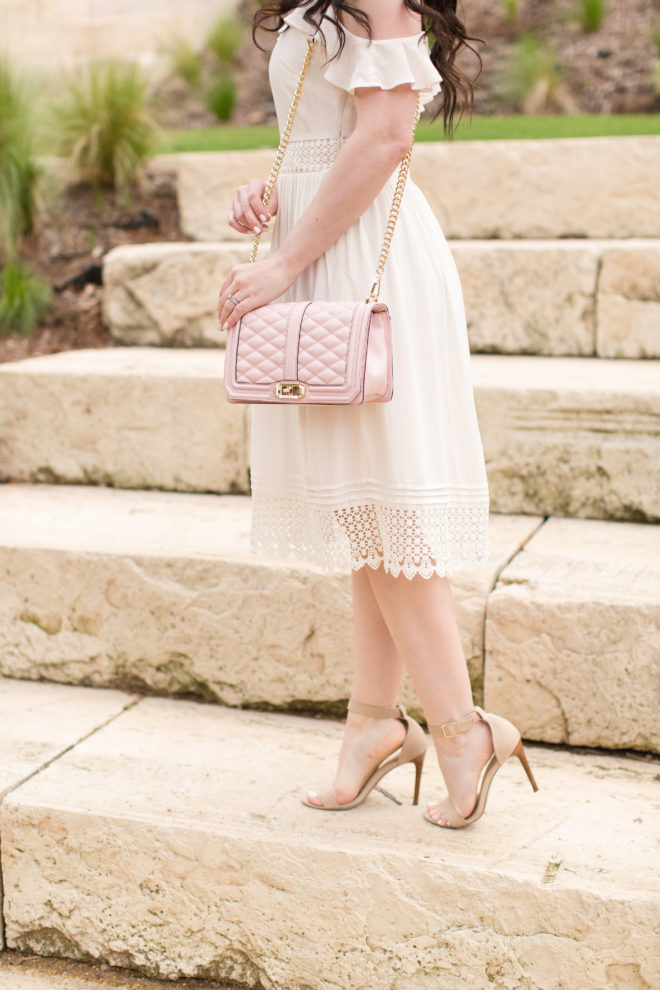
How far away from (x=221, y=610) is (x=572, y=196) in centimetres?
207

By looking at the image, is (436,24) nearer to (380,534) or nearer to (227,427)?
(380,534)

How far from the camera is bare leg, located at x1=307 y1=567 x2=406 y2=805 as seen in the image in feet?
6.43

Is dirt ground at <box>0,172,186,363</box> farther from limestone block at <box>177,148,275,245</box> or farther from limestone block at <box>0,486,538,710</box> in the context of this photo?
limestone block at <box>0,486,538,710</box>

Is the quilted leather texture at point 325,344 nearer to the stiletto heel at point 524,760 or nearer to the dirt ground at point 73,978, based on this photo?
the stiletto heel at point 524,760

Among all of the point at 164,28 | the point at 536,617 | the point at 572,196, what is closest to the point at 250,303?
the point at 536,617

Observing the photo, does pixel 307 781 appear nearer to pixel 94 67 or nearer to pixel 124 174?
pixel 124 174

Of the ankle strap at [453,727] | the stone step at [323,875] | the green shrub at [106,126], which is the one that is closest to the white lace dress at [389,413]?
the ankle strap at [453,727]

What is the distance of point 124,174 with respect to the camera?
13.6 feet

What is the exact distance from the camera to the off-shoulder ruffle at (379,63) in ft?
5.25

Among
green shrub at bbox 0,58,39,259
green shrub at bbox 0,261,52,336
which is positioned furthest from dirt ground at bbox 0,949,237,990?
green shrub at bbox 0,58,39,259

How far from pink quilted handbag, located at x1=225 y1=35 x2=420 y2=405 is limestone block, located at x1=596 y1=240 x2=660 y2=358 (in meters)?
1.54

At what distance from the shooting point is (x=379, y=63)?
5.25 feet

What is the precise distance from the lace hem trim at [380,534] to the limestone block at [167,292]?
5.64 feet

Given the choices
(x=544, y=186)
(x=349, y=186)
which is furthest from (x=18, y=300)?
(x=349, y=186)
